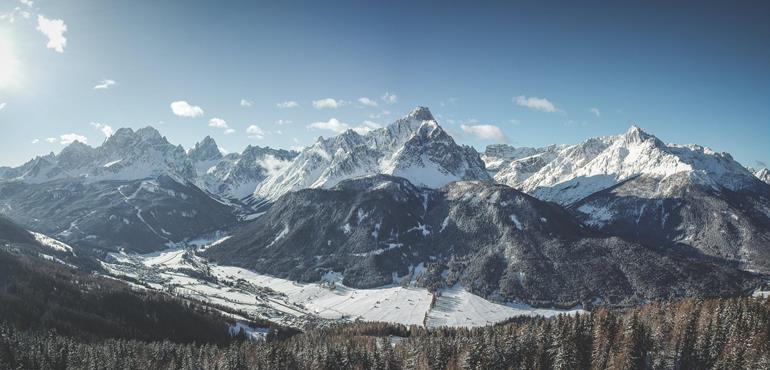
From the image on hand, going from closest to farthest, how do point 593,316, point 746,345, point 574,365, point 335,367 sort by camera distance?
point 746,345
point 574,365
point 335,367
point 593,316

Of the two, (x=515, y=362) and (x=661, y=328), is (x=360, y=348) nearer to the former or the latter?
(x=515, y=362)

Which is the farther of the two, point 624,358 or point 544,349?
point 544,349

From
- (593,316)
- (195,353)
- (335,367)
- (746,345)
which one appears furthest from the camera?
(195,353)

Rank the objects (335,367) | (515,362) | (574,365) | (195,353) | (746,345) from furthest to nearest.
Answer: (195,353)
(335,367)
(515,362)
(574,365)
(746,345)

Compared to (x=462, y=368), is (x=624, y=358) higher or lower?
higher

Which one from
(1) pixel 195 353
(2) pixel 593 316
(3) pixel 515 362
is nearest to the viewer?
(3) pixel 515 362

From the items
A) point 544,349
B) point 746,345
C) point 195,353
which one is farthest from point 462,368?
point 195,353

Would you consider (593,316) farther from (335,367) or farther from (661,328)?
(335,367)

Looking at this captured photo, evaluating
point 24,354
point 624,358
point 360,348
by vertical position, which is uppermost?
point 624,358

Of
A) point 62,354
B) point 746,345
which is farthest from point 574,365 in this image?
point 62,354
